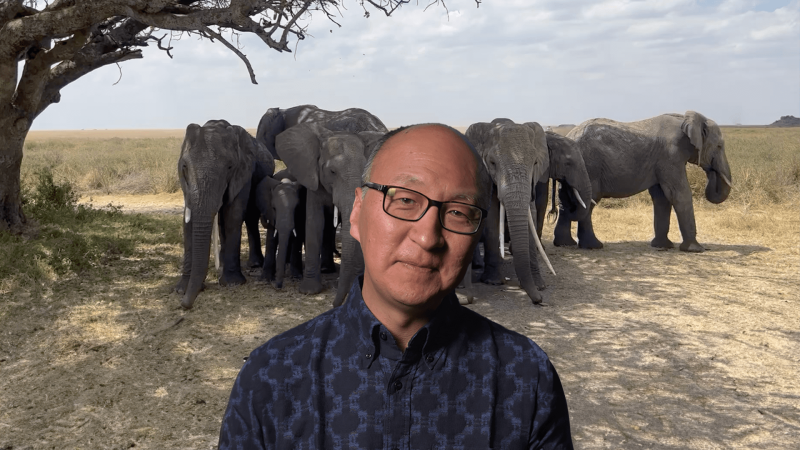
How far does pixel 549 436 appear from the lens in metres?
1.56

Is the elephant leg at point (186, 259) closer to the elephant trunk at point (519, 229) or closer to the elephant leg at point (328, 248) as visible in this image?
the elephant leg at point (328, 248)

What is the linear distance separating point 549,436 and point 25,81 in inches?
372

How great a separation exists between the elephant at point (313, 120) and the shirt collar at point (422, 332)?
812 cm

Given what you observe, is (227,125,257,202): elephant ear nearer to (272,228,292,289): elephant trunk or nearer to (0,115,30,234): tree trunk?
(272,228,292,289): elephant trunk

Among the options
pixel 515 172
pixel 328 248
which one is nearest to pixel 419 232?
pixel 515 172

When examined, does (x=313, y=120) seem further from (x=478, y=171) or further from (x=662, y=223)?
(x=478, y=171)

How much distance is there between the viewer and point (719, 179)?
1148 centimetres

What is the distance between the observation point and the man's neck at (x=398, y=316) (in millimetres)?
1481

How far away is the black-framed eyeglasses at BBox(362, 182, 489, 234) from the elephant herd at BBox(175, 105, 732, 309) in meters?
4.58

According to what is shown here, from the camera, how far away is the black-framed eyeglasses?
4.72 ft

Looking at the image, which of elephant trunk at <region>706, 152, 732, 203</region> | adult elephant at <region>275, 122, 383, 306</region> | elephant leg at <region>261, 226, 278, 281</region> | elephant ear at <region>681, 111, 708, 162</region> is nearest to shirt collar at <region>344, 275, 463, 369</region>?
adult elephant at <region>275, 122, 383, 306</region>

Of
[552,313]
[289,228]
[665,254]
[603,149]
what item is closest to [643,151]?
[603,149]

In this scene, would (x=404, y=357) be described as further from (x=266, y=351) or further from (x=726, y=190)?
(x=726, y=190)

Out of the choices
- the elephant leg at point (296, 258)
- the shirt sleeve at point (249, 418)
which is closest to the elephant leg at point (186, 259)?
the elephant leg at point (296, 258)
